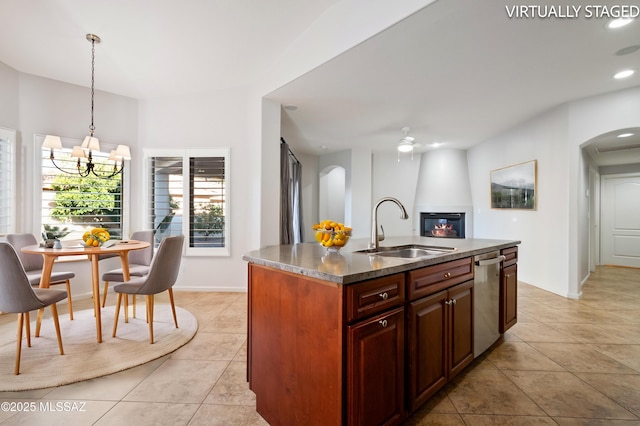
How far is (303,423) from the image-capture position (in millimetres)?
1329

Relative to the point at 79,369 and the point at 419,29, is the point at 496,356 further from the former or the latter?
the point at 79,369

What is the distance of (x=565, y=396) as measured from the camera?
1856 millimetres

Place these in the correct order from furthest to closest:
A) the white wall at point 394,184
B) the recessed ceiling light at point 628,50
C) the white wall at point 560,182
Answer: the white wall at point 394,184
the white wall at point 560,182
the recessed ceiling light at point 628,50

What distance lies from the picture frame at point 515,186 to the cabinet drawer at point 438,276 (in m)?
3.56

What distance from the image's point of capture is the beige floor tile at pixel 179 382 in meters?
1.82

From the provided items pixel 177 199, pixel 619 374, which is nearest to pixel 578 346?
pixel 619 374

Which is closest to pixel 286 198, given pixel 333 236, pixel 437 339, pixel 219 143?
pixel 219 143

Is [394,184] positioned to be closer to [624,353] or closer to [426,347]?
[624,353]

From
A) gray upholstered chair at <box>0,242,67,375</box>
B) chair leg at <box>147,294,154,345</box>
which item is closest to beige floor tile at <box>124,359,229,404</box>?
chair leg at <box>147,294,154,345</box>

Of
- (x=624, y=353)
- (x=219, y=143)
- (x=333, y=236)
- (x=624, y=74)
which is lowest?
(x=624, y=353)

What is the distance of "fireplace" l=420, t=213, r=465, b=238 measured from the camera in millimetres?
6570

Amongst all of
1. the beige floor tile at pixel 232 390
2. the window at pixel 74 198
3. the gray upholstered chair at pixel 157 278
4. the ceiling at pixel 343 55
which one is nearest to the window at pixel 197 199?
the window at pixel 74 198

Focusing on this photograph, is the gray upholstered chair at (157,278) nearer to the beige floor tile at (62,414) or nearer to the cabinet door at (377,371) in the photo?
the beige floor tile at (62,414)

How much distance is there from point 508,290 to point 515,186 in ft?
10.6
